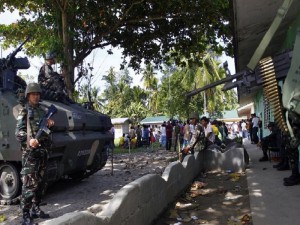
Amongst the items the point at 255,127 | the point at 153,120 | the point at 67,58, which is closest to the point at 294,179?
the point at 67,58

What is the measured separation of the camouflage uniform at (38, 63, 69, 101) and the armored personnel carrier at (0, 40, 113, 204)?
0.20m

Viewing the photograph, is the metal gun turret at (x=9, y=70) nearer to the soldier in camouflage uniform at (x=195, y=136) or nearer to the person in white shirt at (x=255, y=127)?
the soldier in camouflage uniform at (x=195, y=136)

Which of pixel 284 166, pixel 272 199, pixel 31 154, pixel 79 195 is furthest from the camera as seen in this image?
pixel 284 166

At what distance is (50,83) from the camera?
8125mm

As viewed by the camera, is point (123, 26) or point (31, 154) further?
point (123, 26)

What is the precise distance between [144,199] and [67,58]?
312 inches

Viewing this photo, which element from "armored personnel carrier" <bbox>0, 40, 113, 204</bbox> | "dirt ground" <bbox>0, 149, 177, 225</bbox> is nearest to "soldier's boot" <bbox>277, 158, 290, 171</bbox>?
"dirt ground" <bbox>0, 149, 177, 225</bbox>

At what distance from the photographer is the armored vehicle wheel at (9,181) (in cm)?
709

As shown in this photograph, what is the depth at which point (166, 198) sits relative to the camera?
6035 mm

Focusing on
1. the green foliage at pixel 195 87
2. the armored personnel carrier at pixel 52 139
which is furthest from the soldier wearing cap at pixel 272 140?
the green foliage at pixel 195 87

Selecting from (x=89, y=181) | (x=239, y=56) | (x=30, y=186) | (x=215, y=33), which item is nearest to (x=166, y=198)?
(x=30, y=186)

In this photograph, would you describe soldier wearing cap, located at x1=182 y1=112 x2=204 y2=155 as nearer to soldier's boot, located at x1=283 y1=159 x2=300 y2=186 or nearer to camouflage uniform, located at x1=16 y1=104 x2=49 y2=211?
soldier's boot, located at x1=283 y1=159 x2=300 y2=186

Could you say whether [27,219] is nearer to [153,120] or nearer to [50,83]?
[50,83]

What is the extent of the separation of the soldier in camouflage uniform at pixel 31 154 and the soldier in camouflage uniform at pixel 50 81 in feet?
7.84
